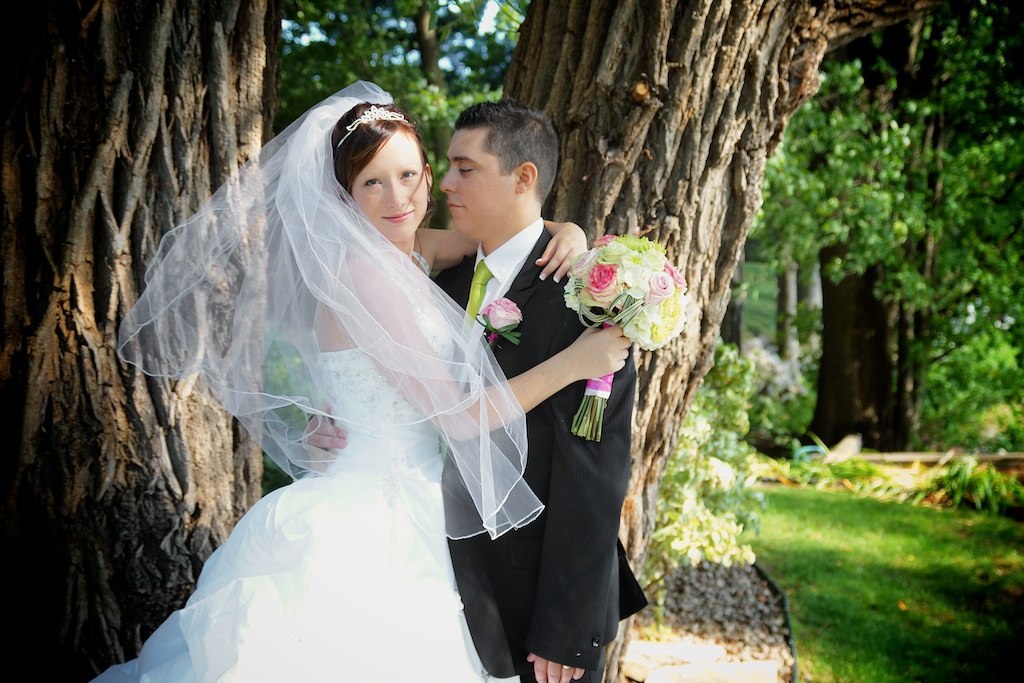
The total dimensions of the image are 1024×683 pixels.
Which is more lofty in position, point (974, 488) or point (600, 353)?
point (600, 353)

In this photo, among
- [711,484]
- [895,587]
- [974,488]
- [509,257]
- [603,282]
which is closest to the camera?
[603,282]

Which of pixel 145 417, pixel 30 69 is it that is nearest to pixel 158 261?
pixel 145 417

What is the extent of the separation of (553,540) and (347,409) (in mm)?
727

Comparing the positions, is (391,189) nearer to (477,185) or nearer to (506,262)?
(477,185)

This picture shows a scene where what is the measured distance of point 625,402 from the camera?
237 cm

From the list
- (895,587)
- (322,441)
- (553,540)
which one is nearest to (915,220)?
(895,587)

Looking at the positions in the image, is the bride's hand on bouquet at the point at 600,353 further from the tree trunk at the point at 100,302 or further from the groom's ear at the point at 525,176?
the tree trunk at the point at 100,302

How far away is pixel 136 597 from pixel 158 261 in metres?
1.44

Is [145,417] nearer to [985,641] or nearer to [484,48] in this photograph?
[985,641]

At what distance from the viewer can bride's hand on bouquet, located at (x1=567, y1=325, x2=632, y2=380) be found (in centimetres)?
225

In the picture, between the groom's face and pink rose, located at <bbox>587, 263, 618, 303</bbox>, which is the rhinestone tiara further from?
pink rose, located at <bbox>587, 263, 618, 303</bbox>

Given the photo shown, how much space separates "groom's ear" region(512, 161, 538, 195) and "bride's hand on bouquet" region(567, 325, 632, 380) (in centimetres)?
56

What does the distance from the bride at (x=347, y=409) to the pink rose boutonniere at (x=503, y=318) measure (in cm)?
6

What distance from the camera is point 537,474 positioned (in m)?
2.44
